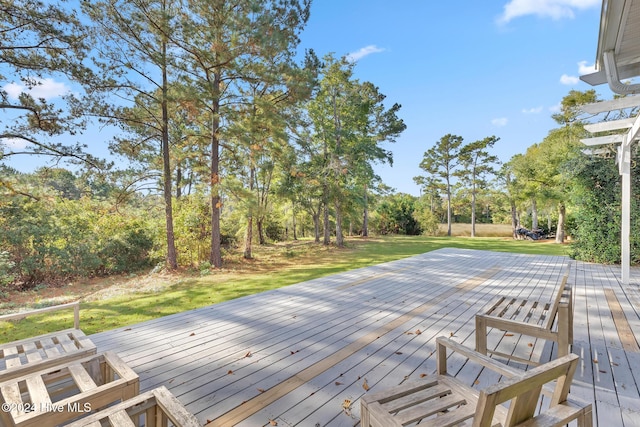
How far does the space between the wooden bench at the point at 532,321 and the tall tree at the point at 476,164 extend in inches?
749

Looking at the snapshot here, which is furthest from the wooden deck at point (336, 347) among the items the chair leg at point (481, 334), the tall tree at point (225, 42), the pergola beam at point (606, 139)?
the tall tree at point (225, 42)

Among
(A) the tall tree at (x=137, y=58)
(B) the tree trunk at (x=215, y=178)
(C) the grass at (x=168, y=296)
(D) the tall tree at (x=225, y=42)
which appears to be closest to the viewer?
(C) the grass at (x=168, y=296)

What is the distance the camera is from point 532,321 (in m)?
2.54

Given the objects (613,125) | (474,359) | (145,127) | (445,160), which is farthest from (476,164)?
(474,359)

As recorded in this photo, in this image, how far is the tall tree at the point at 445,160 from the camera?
20781mm

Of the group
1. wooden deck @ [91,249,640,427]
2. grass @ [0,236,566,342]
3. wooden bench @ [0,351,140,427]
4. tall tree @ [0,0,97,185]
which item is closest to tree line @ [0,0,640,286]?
tall tree @ [0,0,97,185]

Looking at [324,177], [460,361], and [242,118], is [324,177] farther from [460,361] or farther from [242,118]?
[460,361]

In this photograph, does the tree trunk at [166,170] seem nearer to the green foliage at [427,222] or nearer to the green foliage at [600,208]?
the green foliage at [600,208]

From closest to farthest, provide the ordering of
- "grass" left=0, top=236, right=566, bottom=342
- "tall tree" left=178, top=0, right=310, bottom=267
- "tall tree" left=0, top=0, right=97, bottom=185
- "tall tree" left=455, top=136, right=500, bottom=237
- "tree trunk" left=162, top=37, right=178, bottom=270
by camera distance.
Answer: "grass" left=0, top=236, right=566, bottom=342
"tall tree" left=0, top=0, right=97, bottom=185
"tall tree" left=178, top=0, right=310, bottom=267
"tree trunk" left=162, top=37, right=178, bottom=270
"tall tree" left=455, top=136, right=500, bottom=237

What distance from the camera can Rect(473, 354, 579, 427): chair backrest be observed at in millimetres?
986

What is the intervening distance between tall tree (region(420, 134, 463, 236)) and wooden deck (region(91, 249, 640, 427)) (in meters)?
17.4

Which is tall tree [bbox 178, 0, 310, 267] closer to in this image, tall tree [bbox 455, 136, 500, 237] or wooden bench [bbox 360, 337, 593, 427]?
wooden bench [bbox 360, 337, 593, 427]

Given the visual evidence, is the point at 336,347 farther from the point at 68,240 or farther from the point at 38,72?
the point at 68,240

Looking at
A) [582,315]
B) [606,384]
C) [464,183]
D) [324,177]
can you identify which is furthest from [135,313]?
[464,183]
